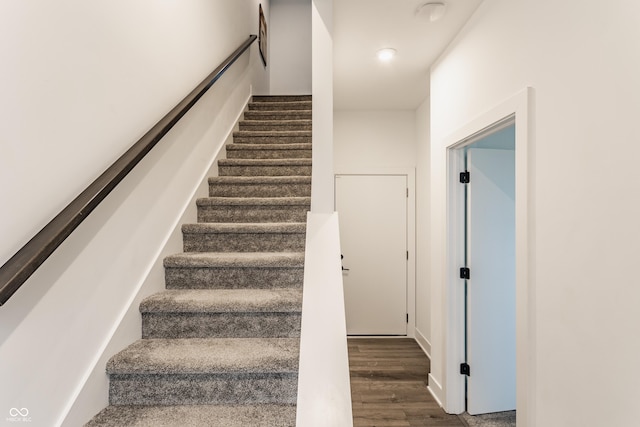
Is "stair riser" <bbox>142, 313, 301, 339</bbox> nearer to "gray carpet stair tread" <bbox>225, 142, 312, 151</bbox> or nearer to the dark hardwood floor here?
the dark hardwood floor

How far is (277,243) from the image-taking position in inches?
81.7

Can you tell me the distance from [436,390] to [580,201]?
6.85ft

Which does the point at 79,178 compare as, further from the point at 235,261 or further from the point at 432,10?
the point at 432,10

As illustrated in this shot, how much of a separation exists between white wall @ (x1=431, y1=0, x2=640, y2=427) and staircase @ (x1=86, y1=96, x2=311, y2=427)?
107 centimetres

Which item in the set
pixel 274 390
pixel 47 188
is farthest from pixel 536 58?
pixel 47 188

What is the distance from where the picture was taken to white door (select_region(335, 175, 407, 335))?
411cm

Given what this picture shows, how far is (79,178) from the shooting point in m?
1.18

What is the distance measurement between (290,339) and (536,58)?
1.70 meters

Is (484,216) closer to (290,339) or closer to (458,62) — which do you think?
(458,62)

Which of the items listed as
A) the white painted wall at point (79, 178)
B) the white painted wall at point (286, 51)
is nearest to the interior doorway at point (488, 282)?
the white painted wall at point (79, 178)

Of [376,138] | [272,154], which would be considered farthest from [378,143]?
[272,154]

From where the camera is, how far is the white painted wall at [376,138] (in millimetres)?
4168

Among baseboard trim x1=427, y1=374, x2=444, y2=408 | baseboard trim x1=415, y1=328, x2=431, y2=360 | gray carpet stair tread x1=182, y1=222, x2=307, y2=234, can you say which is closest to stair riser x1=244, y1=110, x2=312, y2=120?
gray carpet stair tread x1=182, y1=222, x2=307, y2=234

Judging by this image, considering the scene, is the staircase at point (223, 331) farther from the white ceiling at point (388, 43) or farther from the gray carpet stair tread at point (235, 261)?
the white ceiling at point (388, 43)
